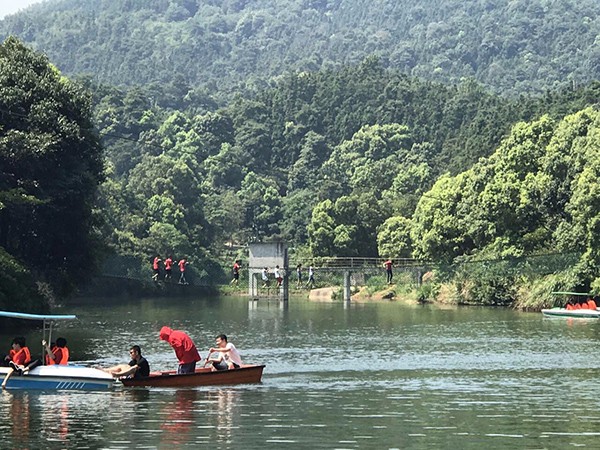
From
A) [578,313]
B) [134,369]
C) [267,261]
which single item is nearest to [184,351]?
[134,369]

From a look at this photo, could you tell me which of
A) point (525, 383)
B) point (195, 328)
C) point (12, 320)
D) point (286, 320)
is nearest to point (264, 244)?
point (286, 320)

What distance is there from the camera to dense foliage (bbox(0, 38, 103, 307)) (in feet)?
222

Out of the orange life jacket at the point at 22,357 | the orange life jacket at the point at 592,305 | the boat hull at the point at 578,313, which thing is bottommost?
the orange life jacket at the point at 22,357

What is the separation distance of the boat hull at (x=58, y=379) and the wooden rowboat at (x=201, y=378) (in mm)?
907

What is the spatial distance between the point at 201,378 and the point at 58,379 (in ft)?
14.4

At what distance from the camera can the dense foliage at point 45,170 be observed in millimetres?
67812

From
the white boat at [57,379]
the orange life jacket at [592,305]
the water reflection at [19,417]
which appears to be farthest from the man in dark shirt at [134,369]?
the orange life jacket at [592,305]

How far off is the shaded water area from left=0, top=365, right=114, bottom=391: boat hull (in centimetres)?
32

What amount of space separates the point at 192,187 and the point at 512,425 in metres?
137

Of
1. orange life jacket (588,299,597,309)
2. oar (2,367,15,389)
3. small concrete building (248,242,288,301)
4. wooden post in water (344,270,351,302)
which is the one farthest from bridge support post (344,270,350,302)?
oar (2,367,15,389)

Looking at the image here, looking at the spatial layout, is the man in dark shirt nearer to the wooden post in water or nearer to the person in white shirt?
the person in white shirt

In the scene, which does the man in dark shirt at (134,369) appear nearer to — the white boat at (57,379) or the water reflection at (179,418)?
the white boat at (57,379)

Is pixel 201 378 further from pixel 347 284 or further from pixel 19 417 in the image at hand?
pixel 347 284

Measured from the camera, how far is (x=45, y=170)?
68.9 metres
